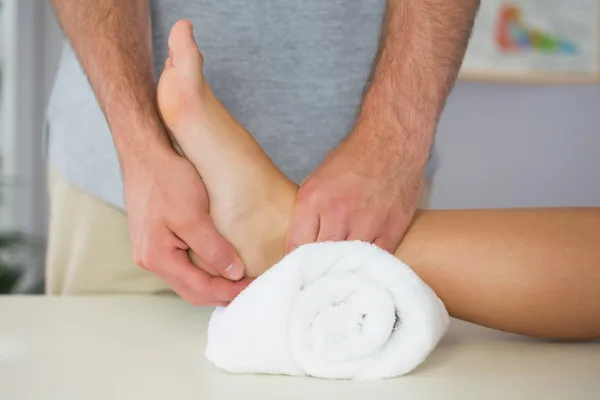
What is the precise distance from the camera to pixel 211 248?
2.65 ft

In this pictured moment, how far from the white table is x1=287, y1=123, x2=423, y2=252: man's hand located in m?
0.15

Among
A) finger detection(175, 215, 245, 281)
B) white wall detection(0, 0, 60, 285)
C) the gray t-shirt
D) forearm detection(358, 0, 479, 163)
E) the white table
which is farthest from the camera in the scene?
white wall detection(0, 0, 60, 285)

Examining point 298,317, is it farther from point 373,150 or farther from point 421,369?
point 373,150

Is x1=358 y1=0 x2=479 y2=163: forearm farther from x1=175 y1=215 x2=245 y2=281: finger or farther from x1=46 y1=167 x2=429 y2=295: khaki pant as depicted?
x1=46 y1=167 x2=429 y2=295: khaki pant

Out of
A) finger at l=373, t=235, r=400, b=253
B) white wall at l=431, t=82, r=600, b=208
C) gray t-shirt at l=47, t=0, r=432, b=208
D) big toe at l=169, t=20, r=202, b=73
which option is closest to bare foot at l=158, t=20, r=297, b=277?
big toe at l=169, t=20, r=202, b=73

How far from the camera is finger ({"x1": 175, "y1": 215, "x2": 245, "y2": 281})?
0.81 meters

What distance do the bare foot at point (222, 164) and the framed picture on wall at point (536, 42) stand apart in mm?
1694

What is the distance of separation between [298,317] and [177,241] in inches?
8.1

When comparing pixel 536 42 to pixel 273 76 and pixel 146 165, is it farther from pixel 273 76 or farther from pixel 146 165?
pixel 146 165

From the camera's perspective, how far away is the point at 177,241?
817mm

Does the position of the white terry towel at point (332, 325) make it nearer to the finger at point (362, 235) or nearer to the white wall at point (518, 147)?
the finger at point (362, 235)

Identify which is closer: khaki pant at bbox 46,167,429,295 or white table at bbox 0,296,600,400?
white table at bbox 0,296,600,400

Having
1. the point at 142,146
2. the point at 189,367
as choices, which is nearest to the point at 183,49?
the point at 142,146

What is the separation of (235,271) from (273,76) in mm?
402
